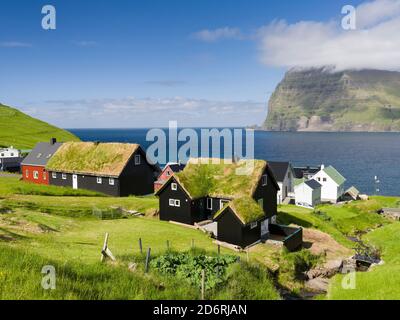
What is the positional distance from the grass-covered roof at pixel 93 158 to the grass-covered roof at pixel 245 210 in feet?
75.9

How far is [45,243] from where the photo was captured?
82.7ft

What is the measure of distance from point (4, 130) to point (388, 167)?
16742cm

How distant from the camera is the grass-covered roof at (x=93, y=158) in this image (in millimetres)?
54716

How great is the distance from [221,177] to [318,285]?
16.8 metres

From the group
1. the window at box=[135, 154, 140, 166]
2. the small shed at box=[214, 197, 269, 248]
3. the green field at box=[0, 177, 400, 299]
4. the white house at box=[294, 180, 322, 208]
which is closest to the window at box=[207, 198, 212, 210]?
the green field at box=[0, 177, 400, 299]

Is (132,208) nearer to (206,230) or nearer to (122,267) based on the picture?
(206,230)

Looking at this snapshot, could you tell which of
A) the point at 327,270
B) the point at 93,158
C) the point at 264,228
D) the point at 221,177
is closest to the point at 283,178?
the point at 221,177

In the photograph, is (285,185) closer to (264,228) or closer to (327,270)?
(264,228)

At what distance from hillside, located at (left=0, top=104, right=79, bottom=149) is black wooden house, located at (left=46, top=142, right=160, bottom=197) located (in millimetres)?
81751

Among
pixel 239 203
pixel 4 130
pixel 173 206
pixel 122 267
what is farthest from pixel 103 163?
pixel 4 130

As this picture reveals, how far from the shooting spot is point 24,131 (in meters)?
164

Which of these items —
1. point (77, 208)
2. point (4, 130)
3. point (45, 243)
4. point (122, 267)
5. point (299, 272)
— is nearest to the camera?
point (122, 267)

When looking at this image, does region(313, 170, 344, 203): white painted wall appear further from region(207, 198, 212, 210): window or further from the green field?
region(207, 198, 212, 210): window

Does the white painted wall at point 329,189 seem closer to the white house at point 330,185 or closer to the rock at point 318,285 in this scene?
the white house at point 330,185
